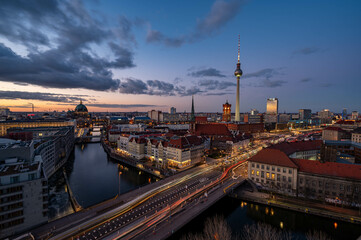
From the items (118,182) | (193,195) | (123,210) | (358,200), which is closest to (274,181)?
(358,200)

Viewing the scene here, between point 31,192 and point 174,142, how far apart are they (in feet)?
163

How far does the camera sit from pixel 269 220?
137 feet

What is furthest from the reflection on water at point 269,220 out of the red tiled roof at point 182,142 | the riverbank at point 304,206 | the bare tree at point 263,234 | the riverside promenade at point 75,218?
the red tiled roof at point 182,142

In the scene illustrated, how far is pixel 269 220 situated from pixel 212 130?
86633 mm

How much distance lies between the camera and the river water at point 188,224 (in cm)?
3806

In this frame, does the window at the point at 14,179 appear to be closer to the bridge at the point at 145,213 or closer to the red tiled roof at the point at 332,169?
the bridge at the point at 145,213

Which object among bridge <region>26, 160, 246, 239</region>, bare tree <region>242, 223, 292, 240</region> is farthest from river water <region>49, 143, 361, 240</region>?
bridge <region>26, 160, 246, 239</region>

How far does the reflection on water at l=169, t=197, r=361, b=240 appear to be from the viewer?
36.8 m

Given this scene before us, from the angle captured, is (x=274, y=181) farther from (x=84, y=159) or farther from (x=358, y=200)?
(x=84, y=159)

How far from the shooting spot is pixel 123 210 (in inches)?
1567

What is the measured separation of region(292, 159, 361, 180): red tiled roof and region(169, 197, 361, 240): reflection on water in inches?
441

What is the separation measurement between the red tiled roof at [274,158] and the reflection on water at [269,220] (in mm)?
12841

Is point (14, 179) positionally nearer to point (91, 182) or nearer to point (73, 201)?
point (73, 201)

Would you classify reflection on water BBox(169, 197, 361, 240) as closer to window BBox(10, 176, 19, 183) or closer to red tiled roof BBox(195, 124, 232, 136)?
window BBox(10, 176, 19, 183)
